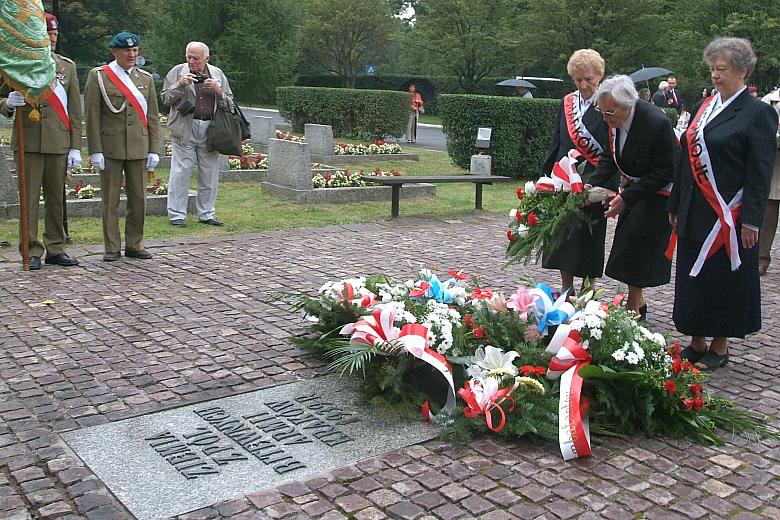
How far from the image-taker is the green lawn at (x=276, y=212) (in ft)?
31.0

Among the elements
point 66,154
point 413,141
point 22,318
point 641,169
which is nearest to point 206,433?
point 22,318

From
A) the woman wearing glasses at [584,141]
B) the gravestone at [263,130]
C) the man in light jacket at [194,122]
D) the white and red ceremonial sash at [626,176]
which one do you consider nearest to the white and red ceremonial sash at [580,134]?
the woman wearing glasses at [584,141]

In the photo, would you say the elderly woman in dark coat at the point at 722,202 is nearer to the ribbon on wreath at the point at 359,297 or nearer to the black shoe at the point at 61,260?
the ribbon on wreath at the point at 359,297

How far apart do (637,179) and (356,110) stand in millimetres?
15959

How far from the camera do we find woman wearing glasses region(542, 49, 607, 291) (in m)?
6.05

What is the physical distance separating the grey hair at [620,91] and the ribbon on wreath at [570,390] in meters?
1.62

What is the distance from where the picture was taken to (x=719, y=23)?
1323 inches

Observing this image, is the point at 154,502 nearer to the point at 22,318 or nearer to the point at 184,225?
the point at 22,318

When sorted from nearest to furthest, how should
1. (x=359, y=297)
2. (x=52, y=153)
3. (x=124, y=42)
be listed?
(x=359, y=297)
(x=52, y=153)
(x=124, y=42)

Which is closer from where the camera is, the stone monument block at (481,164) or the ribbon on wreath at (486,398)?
the ribbon on wreath at (486,398)

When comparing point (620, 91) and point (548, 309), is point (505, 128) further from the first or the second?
point (548, 309)

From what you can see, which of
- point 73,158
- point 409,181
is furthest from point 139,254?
point 409,181

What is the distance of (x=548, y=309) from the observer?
4.94 m

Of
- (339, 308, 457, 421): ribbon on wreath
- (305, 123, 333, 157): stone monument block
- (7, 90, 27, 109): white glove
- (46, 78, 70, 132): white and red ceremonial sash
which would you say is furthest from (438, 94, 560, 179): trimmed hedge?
(339, 308, 457, 421): ribbon on wreath
